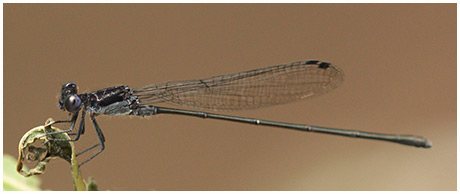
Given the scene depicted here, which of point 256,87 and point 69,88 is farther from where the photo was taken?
point 256,87

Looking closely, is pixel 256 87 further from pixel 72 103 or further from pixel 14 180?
pixel 14 180

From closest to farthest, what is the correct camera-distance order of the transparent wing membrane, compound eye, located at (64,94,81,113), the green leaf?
the green leaf, compound eye, located at (64,94,81,113), the transparent wing membrane

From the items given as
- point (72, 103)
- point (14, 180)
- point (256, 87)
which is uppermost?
point (256, 87)

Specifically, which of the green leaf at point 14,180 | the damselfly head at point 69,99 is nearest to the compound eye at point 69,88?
the damselfly head at point 69,99

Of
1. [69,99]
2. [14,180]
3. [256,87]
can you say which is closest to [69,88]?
[69,99]

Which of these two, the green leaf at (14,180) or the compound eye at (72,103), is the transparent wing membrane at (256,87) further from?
the green leaf at (14,180)

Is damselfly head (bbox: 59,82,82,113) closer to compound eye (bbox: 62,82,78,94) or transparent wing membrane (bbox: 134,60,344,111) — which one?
compound eye (bbox: 62,82,78,94)

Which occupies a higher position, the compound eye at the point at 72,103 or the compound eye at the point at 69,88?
the compound eye at the point at 69,88

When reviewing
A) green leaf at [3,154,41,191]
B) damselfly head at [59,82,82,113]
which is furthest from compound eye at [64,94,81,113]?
green leaf at [3,154,41,191]

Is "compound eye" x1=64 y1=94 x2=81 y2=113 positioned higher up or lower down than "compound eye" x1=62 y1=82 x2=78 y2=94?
lower down
